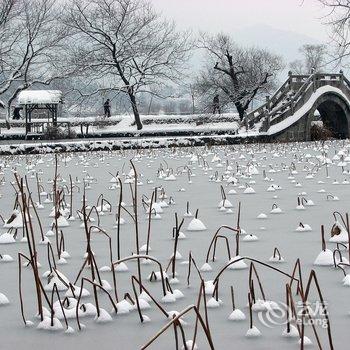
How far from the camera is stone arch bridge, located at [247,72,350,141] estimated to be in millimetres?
34969

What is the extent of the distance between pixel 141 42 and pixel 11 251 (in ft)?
140

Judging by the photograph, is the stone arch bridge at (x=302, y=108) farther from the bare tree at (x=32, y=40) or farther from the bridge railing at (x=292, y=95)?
the bare tree at (x=32, y=40)

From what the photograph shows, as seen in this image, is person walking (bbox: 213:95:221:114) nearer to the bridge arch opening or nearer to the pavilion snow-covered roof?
the pavilion snow-covered roof

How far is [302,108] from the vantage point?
3597 centimetres

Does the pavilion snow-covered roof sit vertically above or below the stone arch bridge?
above

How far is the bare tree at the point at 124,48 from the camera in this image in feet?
150

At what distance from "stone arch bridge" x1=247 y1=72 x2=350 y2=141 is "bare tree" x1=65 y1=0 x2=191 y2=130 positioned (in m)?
11.6

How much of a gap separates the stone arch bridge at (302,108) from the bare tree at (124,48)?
37.9ft

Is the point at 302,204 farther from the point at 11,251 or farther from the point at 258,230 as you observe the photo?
the point at 11,251

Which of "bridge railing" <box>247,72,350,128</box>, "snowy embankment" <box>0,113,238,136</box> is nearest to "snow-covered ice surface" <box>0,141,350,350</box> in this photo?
"bridge railing" <box>247,72,350,128</box>

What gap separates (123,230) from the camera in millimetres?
6766

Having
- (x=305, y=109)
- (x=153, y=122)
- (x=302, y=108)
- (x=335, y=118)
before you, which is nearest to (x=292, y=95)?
(x=302, y=108)

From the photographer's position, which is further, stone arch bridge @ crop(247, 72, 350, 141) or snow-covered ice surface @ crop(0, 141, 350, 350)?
stone arch bridge @ crop(247, 72, 350, 141)

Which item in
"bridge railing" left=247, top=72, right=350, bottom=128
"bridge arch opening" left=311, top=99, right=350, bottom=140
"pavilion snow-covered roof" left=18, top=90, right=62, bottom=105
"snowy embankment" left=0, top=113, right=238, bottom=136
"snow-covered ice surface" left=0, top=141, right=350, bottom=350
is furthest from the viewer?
"snowy embankment" left=0, top=113, right=238, bottom=136
